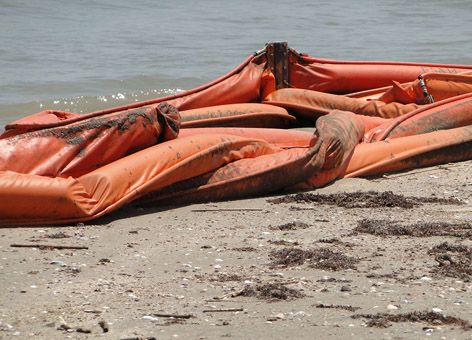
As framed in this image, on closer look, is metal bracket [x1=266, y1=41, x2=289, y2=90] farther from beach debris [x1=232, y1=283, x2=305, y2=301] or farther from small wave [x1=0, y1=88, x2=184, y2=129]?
small wave [x1=0, y1=88, x2=184, y2=129]

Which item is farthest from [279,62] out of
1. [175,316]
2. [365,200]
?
[175,316]

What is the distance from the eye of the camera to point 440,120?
7.82 metres

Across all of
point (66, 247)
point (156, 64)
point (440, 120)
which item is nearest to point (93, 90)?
point (156, 64)

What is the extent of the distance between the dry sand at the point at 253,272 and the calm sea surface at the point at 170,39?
20.5 ft

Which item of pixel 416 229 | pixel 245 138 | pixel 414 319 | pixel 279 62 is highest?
pixel 279 62

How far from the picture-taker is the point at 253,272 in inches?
204

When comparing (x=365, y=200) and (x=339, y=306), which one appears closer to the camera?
(x=339, y=306)

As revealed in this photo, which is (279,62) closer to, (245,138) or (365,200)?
(245,138)

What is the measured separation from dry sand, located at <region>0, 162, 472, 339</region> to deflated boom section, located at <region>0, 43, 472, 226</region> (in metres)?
0.16

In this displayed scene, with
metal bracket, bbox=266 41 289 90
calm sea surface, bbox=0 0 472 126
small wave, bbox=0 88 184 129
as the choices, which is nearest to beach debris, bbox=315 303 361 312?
metal bracket, bbox=266 41 289 90

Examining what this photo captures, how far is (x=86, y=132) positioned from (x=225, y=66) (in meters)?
8.94

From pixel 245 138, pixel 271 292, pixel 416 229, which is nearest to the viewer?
pixel 271 292

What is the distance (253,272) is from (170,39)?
513 inches

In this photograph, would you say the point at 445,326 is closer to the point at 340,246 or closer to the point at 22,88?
the point at 340,246
